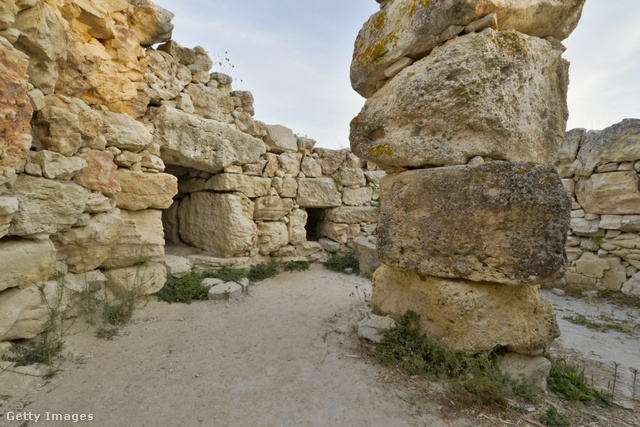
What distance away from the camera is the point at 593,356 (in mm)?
2586

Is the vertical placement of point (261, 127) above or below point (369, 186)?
above

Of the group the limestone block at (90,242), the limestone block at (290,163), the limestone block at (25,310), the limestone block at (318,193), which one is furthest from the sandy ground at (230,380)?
the limestone block at (290,163)

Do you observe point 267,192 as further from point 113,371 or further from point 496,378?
point 496,378

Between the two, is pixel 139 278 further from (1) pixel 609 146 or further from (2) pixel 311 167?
(1) pixel 609 146

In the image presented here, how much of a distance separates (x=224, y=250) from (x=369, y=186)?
3.50 meters

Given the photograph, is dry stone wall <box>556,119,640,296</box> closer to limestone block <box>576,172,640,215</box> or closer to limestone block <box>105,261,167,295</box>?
limestone block <box>576,172,640,215</box>

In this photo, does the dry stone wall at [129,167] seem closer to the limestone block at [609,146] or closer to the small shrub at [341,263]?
the small shrub at [341,263]

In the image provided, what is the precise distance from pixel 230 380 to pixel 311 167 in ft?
14.5

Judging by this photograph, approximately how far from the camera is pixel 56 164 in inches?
100

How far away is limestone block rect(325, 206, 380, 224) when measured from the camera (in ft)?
20.4

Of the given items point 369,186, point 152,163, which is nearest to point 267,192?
point 152,163

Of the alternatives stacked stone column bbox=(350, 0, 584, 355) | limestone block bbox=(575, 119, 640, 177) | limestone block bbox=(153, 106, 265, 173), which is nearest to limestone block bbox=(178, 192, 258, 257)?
limestone block bbox=(153, 106, 265, 173)

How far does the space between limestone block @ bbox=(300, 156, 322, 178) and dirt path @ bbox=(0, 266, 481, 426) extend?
129 inches

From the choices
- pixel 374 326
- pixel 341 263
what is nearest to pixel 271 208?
pixel 341 263
